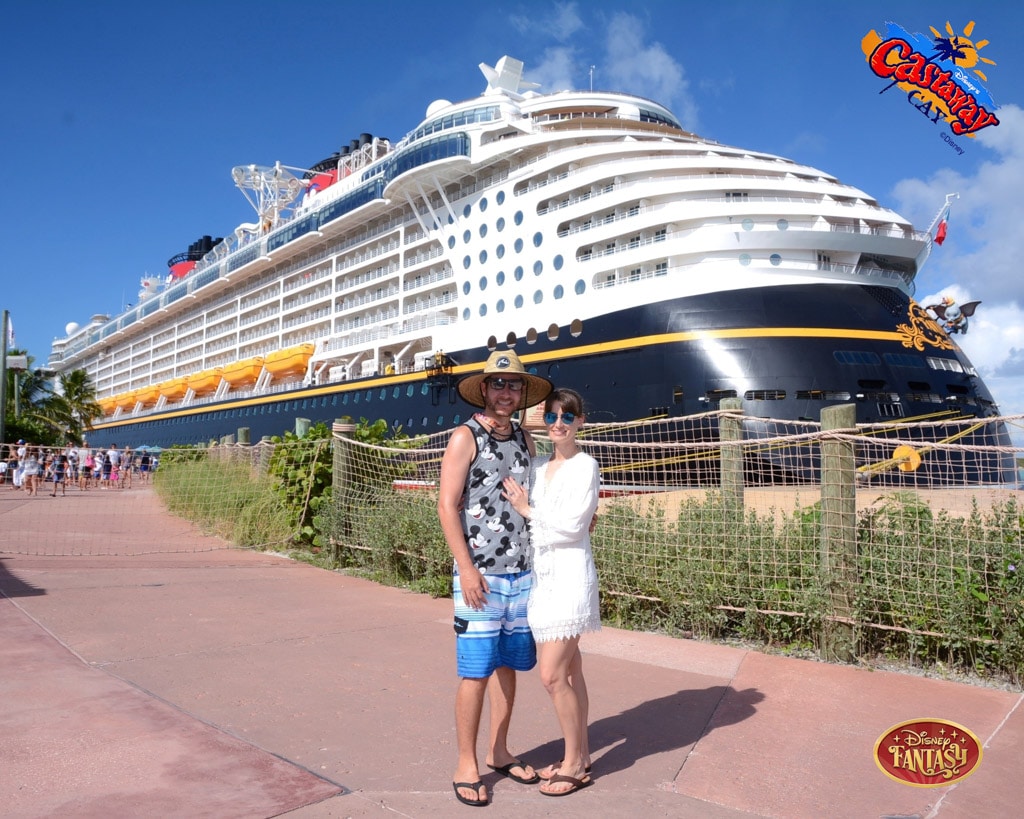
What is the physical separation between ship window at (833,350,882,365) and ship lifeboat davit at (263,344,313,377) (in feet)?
70.2

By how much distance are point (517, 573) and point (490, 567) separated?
0.11 m

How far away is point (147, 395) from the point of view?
48.0 m

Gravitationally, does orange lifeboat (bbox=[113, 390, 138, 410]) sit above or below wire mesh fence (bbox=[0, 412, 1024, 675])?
above

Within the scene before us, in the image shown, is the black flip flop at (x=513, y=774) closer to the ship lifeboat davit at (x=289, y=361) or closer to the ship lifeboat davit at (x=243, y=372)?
the ship lifeboat davit at (x=289, y=361)

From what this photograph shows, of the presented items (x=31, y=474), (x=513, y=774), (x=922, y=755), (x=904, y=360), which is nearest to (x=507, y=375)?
(x=513, y=774)

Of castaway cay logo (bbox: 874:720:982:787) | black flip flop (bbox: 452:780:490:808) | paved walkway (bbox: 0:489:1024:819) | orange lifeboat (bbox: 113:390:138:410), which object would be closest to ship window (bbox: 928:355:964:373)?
paved walkway (bbox: 0:489:1024:819)

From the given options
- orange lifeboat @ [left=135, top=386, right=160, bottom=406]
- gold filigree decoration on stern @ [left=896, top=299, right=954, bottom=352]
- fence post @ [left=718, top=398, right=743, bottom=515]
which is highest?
orange lifeboat @ [left=135, top=386, right=160, bottom=406]

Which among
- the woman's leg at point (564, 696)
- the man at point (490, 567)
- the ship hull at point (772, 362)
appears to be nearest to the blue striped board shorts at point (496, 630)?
the man at point (490, 567)

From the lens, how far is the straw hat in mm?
3137

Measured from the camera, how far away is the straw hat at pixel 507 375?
3.14 meters

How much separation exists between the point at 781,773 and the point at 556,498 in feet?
4.38

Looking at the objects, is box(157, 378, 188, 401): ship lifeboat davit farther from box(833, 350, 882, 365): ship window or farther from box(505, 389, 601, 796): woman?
box(505, 389, 601, 796): woman

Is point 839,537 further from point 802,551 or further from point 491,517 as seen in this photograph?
point 491,517

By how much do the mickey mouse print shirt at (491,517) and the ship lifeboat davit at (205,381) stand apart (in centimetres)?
3818
